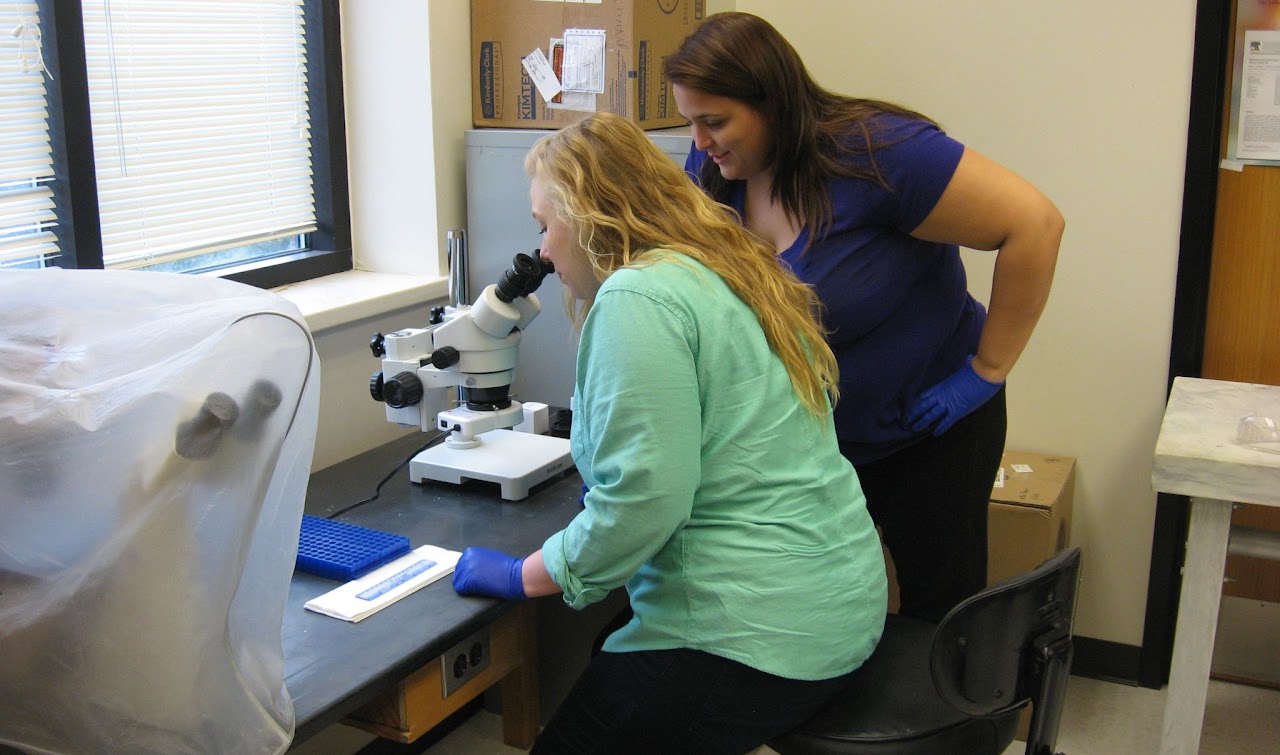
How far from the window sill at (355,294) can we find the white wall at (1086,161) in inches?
44.6

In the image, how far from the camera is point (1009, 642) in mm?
1419

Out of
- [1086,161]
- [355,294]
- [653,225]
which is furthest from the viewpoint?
[1086,161]

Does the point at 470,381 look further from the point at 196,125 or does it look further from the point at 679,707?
the point at 196,125

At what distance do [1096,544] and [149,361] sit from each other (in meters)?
2.31

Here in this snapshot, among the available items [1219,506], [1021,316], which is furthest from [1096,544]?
[1021,316]

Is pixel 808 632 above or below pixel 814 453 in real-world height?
below

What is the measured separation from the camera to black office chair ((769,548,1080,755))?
139 centimetres

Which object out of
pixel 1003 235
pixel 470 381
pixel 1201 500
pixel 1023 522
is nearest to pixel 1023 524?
pixel 1023 522

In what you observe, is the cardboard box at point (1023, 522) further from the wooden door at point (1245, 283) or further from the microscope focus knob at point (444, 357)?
the microscope focus knob at point (444, 357)

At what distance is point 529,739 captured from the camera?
7.30ft

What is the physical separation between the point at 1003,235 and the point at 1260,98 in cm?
111

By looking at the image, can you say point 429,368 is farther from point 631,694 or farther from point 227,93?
point 227,93

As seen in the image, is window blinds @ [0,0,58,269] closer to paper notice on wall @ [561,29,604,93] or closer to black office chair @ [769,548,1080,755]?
paper notice on wall @ [561,29,604,93]

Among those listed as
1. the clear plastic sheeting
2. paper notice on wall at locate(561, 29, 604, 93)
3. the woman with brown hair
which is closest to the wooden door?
the woman with brown hair
